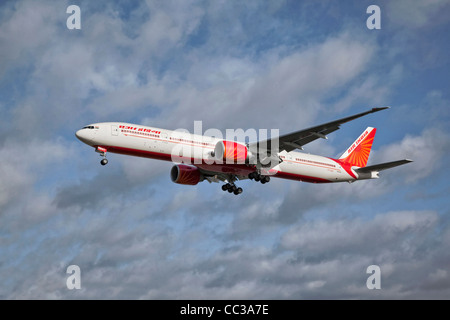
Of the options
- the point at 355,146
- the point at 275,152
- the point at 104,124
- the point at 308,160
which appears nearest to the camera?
the point at 104,124

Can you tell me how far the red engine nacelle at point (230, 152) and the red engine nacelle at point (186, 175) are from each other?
28.6 ft

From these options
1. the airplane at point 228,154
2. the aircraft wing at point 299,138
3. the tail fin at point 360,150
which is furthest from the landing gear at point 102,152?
the tail fin at point 360,150

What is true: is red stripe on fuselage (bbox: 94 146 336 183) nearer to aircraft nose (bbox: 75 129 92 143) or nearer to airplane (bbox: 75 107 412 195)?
airplane (bbox: 75 107 412 195)

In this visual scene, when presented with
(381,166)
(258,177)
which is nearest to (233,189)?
(258,177)

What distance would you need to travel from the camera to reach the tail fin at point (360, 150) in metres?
58.7

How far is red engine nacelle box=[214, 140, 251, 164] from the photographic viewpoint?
46.6 m

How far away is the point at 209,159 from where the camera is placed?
157ft

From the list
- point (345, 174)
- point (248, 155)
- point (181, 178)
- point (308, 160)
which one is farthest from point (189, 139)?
point (345, 174)

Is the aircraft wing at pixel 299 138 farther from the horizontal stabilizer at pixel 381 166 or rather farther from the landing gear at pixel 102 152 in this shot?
the landing gear at pixel 102 152

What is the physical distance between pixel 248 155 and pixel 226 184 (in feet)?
28.5

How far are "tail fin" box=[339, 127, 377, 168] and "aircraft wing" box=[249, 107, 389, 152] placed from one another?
10897 mm

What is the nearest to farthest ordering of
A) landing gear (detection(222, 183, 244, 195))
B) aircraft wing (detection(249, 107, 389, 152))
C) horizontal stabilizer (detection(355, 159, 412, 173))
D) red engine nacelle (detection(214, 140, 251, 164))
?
aircraft wing (detection(249, 107, 389, 152)), red engine nacelle (detection(214, 140, 251, 164)), horizontal stabilizer (detection(355, 159, 412, 173)), landing gear (detection(222, 183, 244, 195))

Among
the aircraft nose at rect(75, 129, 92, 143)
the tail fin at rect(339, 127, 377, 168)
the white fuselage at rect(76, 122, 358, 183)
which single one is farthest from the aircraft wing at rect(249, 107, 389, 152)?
the aircraft nose at rect(75, 129, 92, 143)

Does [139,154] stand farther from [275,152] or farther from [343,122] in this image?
[343,122]
